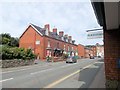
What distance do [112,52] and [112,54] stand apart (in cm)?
9

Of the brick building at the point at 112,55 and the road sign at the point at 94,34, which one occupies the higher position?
the road sign at the point at 94,34

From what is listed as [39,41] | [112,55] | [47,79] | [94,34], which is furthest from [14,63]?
[39,41]

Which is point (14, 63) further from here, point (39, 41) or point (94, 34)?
point (39, 41)

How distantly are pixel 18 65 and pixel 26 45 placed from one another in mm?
29458

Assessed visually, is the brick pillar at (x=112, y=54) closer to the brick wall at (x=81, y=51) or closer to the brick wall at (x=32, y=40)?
the brick wall at (x=32, y=40)

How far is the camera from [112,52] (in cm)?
1088

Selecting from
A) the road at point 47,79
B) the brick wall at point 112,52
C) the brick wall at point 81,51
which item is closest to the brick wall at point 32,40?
the road at point 47,79

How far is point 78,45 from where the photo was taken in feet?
359

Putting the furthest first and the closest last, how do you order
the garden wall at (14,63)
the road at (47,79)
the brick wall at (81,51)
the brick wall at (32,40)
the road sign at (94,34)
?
1. the brick wall at (81,51)
2. the brick wall at (32,40)
3. the garden wall at (14,63)
4. the road at (47,79)
5. the road sign at (94,34)

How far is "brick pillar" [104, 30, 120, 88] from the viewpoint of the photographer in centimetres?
1073

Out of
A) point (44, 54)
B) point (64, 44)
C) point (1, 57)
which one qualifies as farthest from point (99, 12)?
point (64, 44)

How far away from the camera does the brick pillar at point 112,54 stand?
423 inches

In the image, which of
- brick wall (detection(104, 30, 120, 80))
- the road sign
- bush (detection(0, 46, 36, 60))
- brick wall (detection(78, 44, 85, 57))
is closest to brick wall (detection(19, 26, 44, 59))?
bush (detection(0, 46, 36, 60))

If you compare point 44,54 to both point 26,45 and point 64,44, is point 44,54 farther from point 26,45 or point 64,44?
point 64,44
